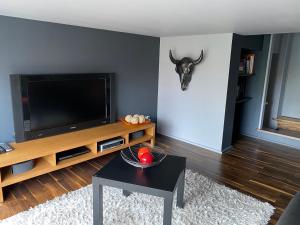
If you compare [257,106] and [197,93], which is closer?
[197,93]

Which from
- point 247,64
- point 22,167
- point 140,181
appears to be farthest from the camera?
point 247,64

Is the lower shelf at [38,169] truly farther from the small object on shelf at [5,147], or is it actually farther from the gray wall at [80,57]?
the gray wall at [80,57]

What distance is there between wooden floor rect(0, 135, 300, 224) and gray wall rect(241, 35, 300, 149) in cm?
24

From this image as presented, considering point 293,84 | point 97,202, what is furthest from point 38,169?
point 293,84

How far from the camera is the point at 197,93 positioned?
394 cm

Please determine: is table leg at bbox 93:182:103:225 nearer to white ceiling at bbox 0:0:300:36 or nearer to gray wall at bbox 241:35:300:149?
white ceiling at bbox 0:0:300:36

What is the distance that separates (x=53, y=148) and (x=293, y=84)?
4.84 metres

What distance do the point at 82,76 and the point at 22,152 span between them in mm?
1192

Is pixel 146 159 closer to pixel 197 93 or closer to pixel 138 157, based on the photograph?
pixel 138 157

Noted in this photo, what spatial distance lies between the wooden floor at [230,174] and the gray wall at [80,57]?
73 centimetres

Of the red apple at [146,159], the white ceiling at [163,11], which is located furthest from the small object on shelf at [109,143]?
the white ceiling at [163,11]

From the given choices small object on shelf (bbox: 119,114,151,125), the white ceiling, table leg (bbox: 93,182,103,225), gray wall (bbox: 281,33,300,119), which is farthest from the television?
gray wall (bbox: 281,33,300,119)

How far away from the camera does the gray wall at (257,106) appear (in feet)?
14.3

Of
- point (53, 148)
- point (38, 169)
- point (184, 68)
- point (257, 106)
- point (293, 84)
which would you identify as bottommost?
point (38, 169)
